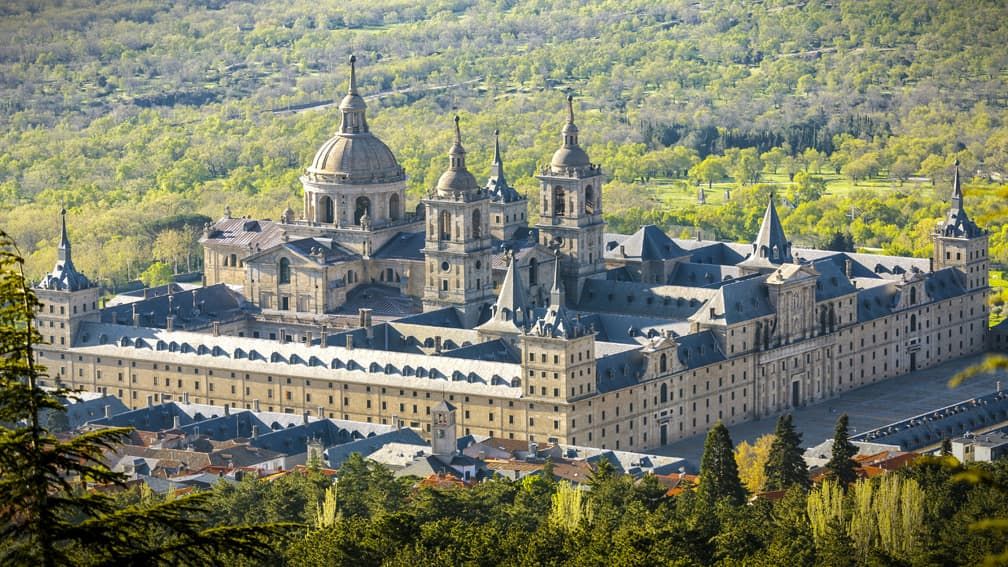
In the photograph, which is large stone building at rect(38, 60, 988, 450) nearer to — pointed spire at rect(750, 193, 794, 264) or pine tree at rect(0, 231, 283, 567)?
pointed spire at rect(750, 193, 794, 264)

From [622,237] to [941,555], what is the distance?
240 ft

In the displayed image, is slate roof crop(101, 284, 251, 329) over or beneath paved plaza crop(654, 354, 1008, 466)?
over

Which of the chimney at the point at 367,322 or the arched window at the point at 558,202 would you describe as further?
the arched window at the point at 558,202

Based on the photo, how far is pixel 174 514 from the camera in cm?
4294

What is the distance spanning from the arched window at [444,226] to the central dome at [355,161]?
22.5 feet

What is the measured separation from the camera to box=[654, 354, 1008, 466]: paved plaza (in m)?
133

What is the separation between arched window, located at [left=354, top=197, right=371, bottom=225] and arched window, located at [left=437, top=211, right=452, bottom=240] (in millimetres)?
7275

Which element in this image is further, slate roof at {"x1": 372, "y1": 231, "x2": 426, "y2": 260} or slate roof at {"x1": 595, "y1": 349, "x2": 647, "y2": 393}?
slate roof at {"x1": 372, "y1": 231, "x2": 426, "y2": 260}

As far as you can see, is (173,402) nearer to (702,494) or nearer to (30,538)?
(702,494)

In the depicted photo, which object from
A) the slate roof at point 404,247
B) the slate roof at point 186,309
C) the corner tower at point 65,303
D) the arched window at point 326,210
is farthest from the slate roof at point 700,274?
the corner tower at point 65,303

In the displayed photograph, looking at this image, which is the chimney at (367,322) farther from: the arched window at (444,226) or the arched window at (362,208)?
the arched window at (362,208)

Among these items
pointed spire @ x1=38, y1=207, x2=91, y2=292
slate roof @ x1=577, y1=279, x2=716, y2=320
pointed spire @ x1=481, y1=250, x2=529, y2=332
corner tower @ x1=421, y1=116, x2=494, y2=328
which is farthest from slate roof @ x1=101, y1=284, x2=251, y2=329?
slate roof @ x1=577, y1=279, x2=716, y2=320

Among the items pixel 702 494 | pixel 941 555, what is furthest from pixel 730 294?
pixel 941 555

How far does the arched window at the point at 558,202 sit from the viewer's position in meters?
152
